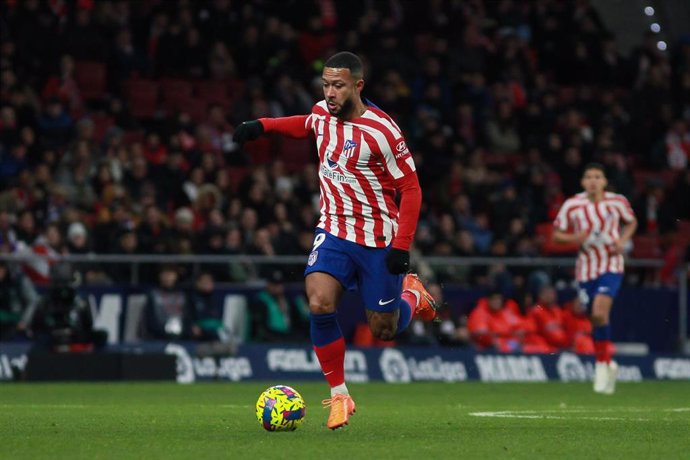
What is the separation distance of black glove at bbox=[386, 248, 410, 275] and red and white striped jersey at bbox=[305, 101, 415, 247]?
0.97ft

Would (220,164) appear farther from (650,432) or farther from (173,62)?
(650,432)

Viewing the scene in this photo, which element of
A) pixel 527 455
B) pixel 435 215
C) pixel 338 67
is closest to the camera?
pixel 527 455

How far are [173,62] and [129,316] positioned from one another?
19.9ft

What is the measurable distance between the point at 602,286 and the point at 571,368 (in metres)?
4.55

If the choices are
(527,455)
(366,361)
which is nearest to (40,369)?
(366,361)

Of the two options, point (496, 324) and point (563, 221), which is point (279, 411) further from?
point (496, 324)

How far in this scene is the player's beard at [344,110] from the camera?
9.44 m

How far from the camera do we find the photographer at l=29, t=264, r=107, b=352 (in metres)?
17.2

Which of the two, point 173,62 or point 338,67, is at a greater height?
point 173,62

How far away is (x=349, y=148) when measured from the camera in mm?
9477

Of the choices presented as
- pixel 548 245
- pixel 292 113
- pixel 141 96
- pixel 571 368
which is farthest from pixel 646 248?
pixel 141 96

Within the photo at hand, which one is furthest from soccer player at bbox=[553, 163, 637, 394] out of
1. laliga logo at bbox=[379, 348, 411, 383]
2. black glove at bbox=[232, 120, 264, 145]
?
black glove at bbox=[232, 120, 264, 145]

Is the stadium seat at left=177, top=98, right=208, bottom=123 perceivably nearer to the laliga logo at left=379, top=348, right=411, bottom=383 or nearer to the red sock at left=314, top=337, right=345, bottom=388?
the laliga logo at left=379, top=348, right=411, bottom=383

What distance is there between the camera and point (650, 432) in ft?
30.8
